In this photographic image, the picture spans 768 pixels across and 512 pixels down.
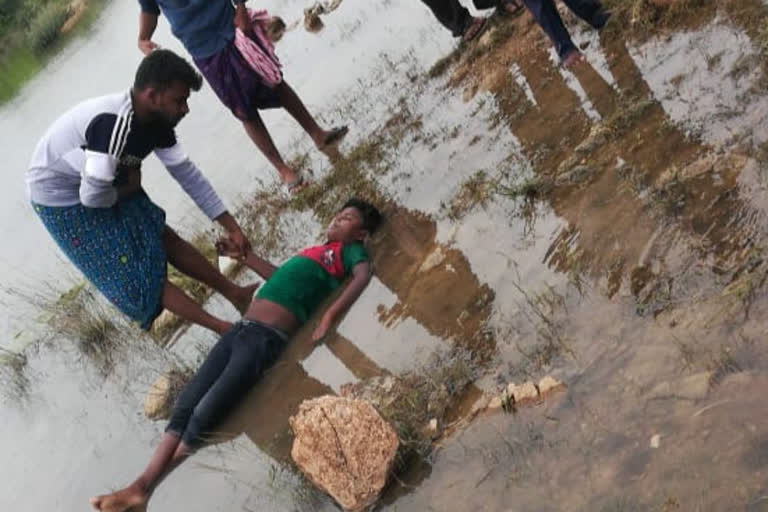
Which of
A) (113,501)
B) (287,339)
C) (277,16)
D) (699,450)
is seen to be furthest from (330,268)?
(277,16)

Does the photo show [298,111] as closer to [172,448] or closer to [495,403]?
[172,448]

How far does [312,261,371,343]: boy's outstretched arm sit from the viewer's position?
12.6ft

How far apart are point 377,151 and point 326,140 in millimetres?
712

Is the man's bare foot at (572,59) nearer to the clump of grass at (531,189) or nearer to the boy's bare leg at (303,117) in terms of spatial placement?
the clump of grass at (531,189)

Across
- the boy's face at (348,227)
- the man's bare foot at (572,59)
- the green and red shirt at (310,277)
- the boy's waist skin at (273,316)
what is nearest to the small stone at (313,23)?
the man's bare foot at (572,59)

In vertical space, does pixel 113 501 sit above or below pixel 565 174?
above

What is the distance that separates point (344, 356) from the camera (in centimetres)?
367

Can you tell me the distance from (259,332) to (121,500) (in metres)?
1.00

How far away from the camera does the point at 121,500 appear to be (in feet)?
11.0

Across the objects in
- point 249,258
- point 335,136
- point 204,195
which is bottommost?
point 335,136

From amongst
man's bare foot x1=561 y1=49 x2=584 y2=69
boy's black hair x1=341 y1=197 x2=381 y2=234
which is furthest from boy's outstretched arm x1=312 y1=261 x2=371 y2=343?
man's bare foot x1=561 y1=49 x2=584 y2=69

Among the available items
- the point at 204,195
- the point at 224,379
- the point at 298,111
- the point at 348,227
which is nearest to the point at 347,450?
the point at 224,379

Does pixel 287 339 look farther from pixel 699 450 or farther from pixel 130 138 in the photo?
pixel 699 450

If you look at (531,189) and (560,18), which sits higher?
(560,18)
